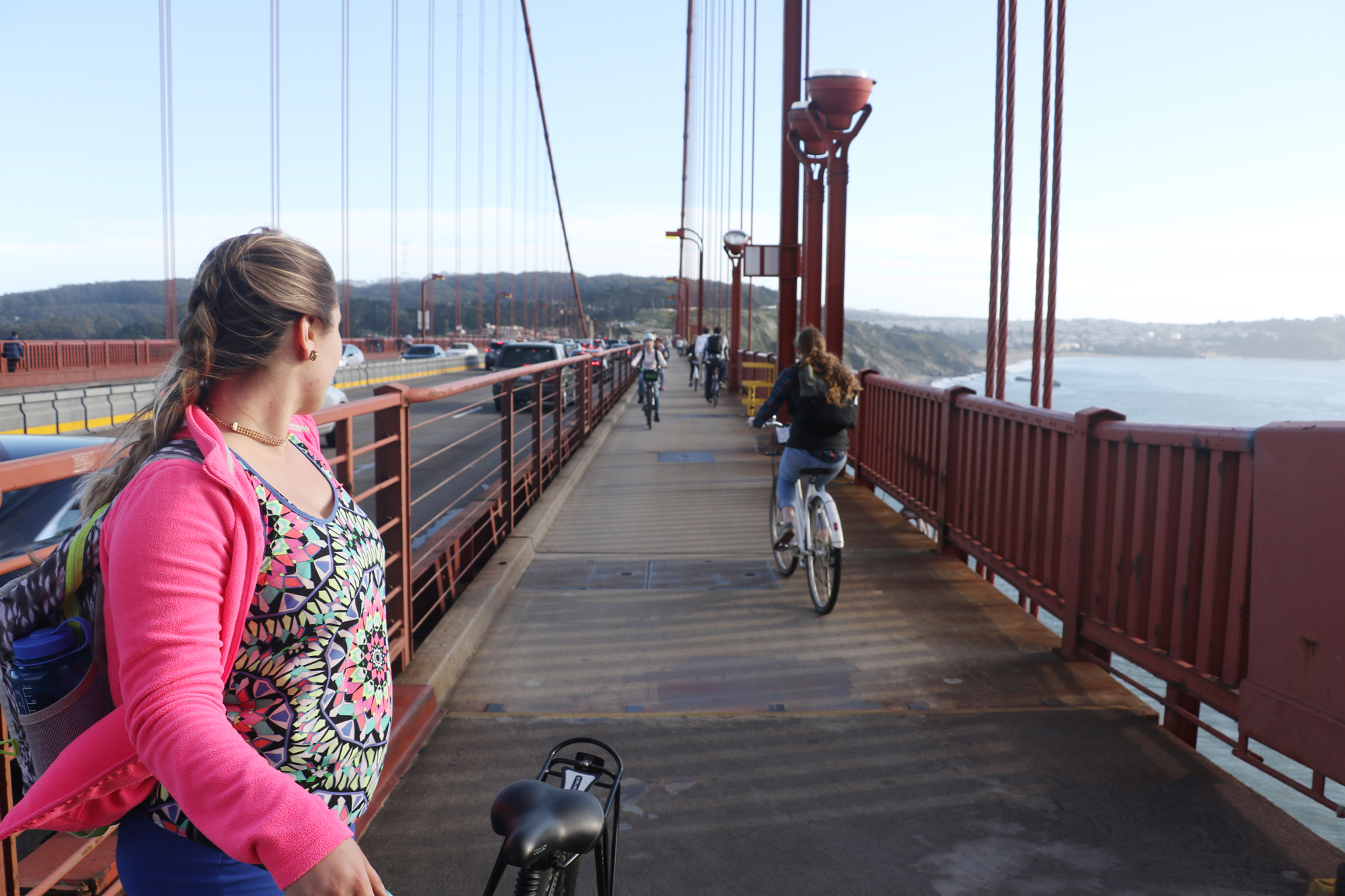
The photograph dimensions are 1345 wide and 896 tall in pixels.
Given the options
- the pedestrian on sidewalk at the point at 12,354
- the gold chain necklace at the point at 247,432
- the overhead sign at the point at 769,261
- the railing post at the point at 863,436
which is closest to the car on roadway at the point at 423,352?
the pedestrian on sidewalk at the point at 12,354

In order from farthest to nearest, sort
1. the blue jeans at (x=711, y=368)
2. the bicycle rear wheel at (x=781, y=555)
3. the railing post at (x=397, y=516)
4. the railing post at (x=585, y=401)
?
the blue jeans at (x=711, y=368) < the railing post at (x=585, y=401) < the bicycle rear wheel at (x=781, y=555) < the railing post at (x=397, y=516)

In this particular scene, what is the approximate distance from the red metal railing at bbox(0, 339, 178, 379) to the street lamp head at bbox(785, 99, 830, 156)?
2202 cm

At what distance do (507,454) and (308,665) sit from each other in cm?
605

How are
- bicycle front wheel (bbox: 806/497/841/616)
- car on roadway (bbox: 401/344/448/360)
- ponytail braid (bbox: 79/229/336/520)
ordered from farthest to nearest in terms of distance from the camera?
car on roadway (bbox: 401/344/448/360) < bicycle front wheel (bbox: 806/497/841/616) < ponytail braid (bbox: 79/229/336/520)

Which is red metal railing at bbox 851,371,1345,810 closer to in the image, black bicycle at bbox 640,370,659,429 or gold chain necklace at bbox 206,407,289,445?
gold chain necklace at bbox 206,407,289,445

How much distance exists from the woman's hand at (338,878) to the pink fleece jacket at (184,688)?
1 cm

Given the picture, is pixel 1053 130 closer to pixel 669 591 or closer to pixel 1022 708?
pixel 669 591

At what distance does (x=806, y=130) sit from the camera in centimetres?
1180

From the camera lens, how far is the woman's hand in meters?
1.11

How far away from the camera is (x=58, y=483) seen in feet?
15.7

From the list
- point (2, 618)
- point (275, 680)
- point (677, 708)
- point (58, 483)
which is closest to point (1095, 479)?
point (677, 708)

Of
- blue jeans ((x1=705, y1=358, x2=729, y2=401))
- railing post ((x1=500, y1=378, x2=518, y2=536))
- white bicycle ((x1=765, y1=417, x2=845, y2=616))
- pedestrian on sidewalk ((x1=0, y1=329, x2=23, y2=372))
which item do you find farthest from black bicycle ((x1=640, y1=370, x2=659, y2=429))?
pedestrian on sidewalk ((x1=0, y1=329, x2=23, y2=372))

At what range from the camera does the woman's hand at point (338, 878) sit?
1110mm

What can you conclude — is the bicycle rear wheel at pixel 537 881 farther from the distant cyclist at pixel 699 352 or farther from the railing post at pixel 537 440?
the distant cyclist at pixel 699 352
